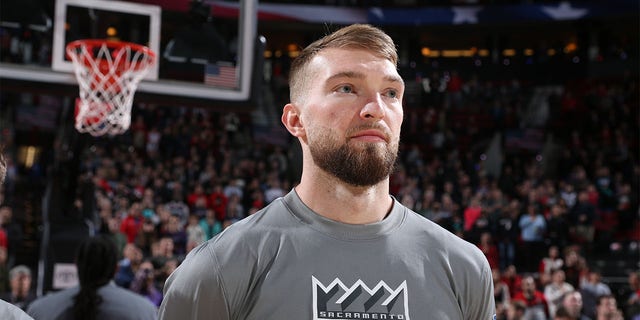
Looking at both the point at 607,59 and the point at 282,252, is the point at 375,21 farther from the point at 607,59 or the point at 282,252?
the point at 282,252

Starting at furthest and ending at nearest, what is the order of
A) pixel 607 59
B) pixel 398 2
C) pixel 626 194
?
pixel 398 2 → pixel 607 59 → pixel 626 194

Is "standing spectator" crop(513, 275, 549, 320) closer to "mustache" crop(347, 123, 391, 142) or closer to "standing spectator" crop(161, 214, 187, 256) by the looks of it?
"standing spectator" crop(161, 214, 187, 256)

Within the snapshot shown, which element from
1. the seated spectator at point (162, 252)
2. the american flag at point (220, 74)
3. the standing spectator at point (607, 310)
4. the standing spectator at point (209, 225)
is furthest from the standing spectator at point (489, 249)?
the american flag at point (220, 74)

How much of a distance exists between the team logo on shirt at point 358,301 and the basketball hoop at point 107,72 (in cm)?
500

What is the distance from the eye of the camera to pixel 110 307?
3.62 meters

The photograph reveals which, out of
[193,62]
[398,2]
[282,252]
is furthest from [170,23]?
[398,2]

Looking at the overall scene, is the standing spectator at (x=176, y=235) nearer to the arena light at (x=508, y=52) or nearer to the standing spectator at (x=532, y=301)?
the standing spectator at (x=532, y=301)

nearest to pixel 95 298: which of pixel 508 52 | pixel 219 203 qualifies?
pixel 219 203

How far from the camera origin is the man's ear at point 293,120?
2.27m

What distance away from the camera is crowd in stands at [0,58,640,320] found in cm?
994

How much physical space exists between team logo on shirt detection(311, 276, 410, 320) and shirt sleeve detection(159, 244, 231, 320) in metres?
0.23

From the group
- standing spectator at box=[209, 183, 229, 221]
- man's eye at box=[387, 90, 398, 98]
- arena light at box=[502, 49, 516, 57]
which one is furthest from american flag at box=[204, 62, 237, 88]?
arena light at box=[502, 49, 516, 57]

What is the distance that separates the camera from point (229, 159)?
52.1 ft

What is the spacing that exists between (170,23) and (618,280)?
768cm
